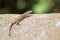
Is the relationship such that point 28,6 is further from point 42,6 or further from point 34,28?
point 34,28

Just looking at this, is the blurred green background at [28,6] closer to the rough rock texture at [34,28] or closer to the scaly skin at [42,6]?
the scaly skin at [42,6]

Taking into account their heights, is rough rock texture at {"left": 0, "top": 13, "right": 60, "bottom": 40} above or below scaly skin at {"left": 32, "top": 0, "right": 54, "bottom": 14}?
above

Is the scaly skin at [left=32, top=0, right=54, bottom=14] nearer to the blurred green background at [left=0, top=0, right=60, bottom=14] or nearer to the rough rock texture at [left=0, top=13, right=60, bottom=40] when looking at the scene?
the blurred green background at [left=0, top=0, right=60, bottom=14]

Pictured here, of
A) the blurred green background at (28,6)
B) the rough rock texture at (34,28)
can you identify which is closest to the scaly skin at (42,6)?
the blurred green background at (28,6)

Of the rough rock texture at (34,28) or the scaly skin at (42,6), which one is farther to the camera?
the scaly skin at (42,6)

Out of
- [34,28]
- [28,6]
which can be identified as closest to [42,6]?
[28,6]

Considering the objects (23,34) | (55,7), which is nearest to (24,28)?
(23,34)

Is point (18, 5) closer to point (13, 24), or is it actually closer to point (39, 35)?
point (13, 24)

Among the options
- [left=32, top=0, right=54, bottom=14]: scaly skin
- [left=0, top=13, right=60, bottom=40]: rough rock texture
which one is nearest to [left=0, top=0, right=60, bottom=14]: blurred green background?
[left=32, top=0, right=54, bottom=14]: scaly skin
